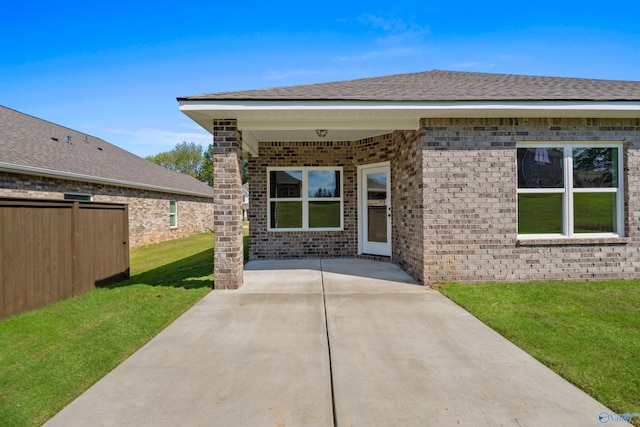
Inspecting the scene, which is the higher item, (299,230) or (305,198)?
(305,198)

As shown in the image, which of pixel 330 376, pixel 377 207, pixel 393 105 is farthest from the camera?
pixel 377 207

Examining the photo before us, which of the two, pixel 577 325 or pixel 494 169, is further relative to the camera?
pixel 494 169


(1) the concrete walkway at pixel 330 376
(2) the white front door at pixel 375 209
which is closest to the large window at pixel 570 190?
(1) the concrete walkway at pixel 330 376

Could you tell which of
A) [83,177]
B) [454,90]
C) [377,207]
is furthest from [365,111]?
[83,177]

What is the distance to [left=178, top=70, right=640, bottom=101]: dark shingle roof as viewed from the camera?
5363 mm

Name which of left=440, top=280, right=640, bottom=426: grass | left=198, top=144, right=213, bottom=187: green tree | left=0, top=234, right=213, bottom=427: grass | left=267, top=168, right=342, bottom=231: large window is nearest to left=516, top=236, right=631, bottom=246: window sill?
left=440, top=280, right=640, bottom=426: grass

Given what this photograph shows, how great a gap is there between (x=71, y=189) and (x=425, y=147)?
433 inches

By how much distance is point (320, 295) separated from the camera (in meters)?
5.38

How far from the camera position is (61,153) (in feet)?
38.1

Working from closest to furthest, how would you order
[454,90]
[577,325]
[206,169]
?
1. [577,325]
2. [454,90]
3. [206,169]

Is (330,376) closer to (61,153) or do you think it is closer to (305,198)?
(305,198)

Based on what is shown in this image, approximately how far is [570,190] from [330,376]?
231 inches

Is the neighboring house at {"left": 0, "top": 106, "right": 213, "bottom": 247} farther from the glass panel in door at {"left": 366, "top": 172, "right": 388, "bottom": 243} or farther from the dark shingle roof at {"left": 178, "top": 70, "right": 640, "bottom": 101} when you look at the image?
the glass panel in door at {"left": 366, "top": 172, "right": 388, "bottom": 243}

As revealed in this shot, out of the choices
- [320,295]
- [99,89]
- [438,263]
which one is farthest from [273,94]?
[99,89]
